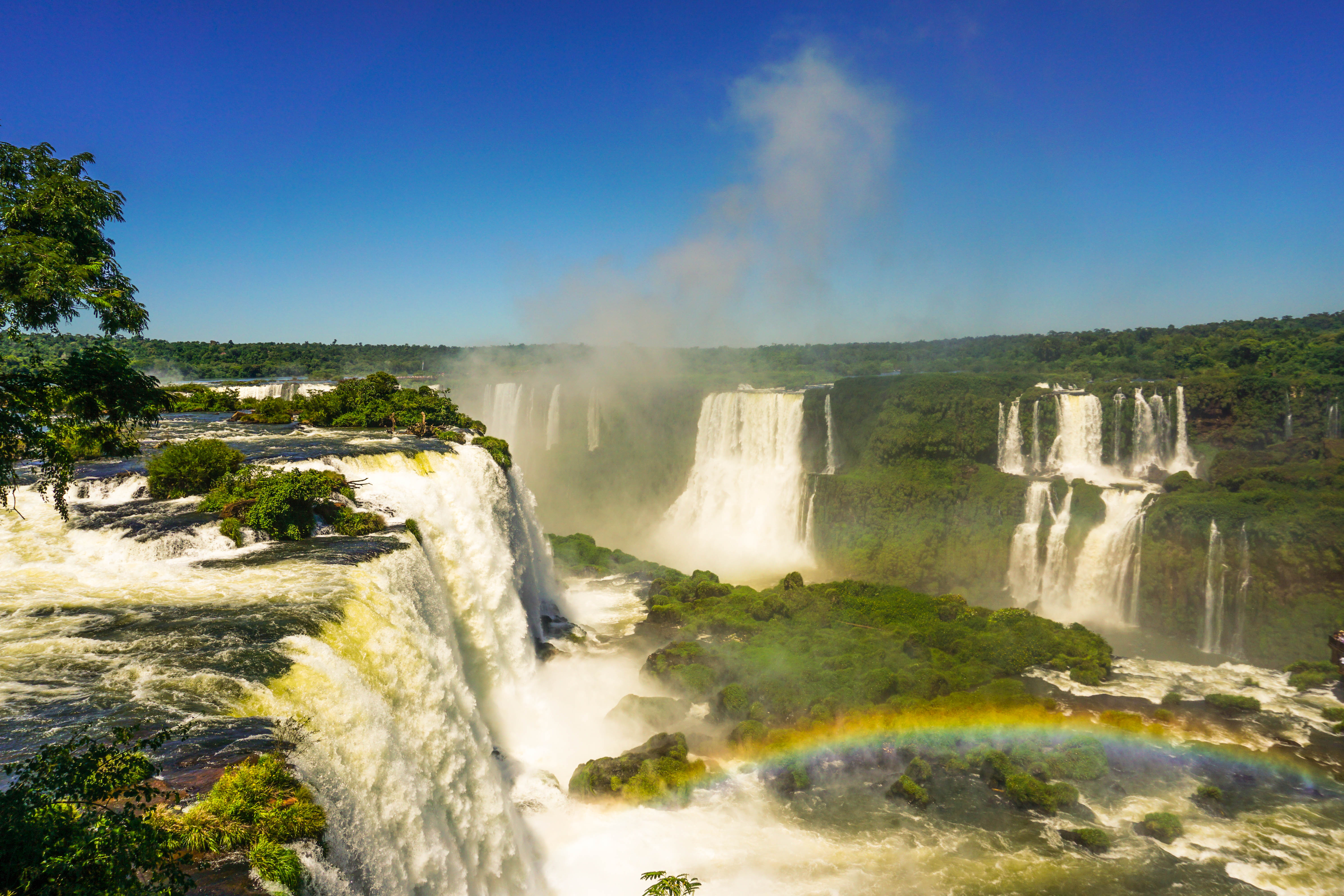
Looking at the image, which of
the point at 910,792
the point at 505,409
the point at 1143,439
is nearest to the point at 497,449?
the point at 910,792

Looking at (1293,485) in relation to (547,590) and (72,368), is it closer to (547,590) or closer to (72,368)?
(547,590)

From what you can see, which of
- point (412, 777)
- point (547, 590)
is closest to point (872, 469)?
point (547, 590)

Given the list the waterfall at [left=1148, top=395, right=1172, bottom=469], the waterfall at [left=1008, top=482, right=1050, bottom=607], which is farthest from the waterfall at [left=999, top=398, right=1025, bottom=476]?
the waterfall at [left=1148, top=395, right=1172, bottom=469]

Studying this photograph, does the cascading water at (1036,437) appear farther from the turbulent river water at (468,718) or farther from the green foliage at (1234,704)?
the green foliage at (1234,704)

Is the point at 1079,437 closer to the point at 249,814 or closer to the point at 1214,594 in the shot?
the point at 1214,594

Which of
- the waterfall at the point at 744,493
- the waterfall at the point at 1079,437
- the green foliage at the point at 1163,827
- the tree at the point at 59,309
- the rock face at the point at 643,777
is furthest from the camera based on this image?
the waterfall at the point at 744,493

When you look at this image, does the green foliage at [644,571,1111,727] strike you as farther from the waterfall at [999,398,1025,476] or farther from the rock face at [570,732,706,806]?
the waterfall at [999,398,1025,476]

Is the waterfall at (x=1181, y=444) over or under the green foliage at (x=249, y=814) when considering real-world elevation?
over

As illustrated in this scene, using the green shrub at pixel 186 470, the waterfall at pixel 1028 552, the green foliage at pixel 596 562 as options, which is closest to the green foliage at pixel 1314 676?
the waterfall at pixel 1028 552
